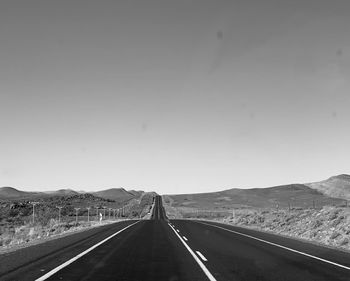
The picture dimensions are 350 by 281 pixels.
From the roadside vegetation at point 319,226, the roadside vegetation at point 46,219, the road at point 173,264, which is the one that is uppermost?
the roadside vegetation at point 46,219

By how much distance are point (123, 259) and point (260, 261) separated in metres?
4.38

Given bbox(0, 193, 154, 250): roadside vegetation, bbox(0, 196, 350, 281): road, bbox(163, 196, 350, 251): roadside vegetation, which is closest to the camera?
bbox(0, 196, 350, 281): road

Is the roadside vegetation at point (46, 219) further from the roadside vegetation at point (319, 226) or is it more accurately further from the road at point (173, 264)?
the roadside vegetation at point (319, 226)

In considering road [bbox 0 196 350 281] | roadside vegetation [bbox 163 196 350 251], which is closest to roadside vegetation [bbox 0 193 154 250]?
road [bbox 0 196 350 281]

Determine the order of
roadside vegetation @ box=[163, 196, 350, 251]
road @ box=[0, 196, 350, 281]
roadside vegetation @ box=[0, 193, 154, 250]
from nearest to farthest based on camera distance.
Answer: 1. road @ box=[0, 196, 350, 281]
2. roadside vegetation @ box=[163, 196, 350, 251]
3. roadside vegetation @ box=[0, 193, 154, 250]

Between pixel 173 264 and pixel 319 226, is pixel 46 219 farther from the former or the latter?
pixel 173 264

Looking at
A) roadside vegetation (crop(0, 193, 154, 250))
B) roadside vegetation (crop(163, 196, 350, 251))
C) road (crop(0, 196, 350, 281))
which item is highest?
roadside vegetation (crop(0, 193, 154, 250))

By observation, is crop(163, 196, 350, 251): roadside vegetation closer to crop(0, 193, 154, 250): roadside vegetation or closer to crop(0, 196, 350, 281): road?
crop(0, 196, 350, 281): road

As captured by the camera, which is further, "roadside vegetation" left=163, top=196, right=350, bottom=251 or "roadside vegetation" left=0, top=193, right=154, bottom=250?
"roadside vegetation" left=0, top=193, right=154, bottom=250

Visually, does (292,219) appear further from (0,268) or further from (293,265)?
(0,268)

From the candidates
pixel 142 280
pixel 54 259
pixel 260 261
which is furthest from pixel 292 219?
pixel 142 280

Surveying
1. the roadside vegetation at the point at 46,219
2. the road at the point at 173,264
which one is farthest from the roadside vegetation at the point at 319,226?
the roadside vegetation at the point at 46,219

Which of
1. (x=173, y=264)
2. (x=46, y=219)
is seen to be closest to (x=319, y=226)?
(x=173, y=264)

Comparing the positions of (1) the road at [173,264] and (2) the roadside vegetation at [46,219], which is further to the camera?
(2) the roadside vegetation at [46,219]
